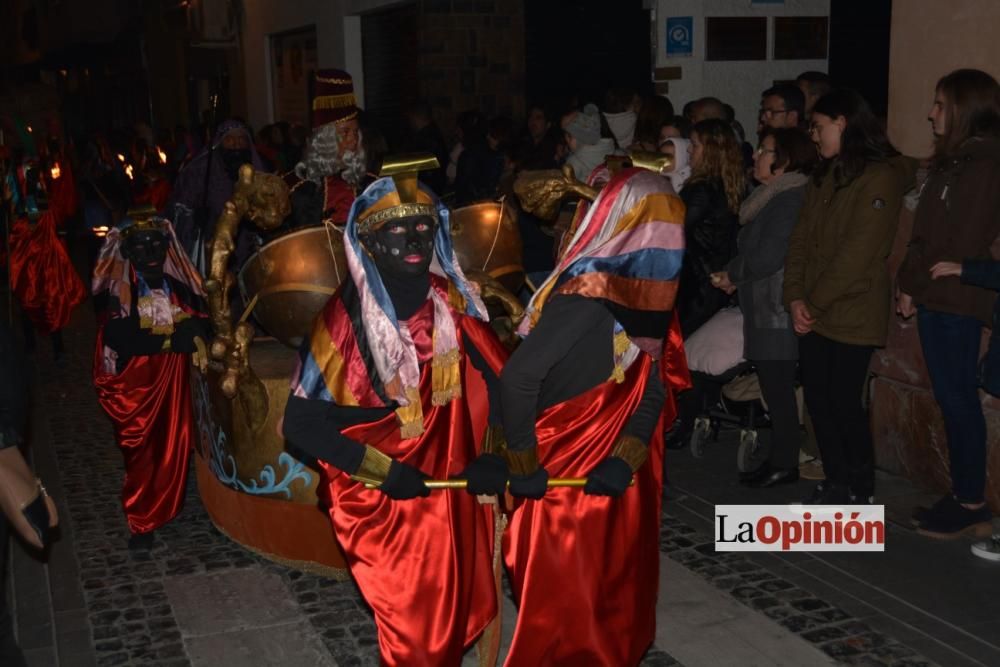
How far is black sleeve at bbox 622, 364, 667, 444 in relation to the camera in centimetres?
367

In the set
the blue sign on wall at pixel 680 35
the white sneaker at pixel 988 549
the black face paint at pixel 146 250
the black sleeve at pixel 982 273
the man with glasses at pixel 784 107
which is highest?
the blue sign on wall at pixel 680 35

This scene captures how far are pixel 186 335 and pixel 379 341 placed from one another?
2301mm

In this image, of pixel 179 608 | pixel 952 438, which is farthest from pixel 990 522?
pixel 179 608

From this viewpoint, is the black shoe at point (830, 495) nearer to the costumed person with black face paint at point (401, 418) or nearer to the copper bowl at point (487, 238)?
the copper bowl at point (487, 238)

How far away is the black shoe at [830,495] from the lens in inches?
232

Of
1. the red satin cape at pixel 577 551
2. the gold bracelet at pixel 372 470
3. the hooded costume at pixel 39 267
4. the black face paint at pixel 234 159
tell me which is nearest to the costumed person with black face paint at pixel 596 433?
the red satin cape at pixel 577 551

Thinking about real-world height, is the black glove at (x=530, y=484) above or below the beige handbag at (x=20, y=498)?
below

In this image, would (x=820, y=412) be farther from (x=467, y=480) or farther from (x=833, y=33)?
(x=833, y=33)

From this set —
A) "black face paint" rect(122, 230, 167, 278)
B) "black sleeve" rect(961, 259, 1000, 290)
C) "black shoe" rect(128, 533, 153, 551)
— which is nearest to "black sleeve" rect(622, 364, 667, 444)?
"black sleeve" rect(961, 259, 1000, 290)

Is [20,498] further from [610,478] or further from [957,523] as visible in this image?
[957,523]

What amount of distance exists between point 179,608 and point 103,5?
3154 centimetres

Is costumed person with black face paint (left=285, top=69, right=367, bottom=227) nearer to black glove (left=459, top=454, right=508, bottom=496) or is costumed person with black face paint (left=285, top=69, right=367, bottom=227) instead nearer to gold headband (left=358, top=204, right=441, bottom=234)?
gold headband (left=358, top=204, right=441, bottom=234)

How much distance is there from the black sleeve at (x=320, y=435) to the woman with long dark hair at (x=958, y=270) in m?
3.13

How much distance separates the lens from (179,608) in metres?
5.05
